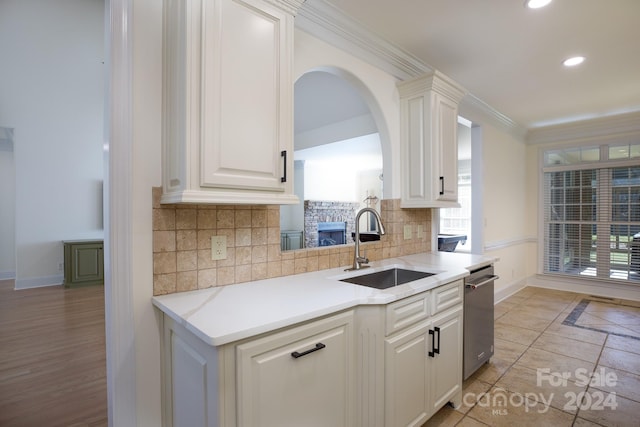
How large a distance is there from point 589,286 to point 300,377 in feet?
18.5

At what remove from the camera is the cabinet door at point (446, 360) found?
1797mm

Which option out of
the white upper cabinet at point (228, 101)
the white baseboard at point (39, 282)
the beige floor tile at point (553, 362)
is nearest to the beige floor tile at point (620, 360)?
the beige floor tile at point (553, 362)

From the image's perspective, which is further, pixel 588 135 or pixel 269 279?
pixel 588 135

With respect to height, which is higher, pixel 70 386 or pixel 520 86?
pixel 520 86

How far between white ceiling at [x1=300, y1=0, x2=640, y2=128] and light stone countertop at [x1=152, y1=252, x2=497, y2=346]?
5.66 ft

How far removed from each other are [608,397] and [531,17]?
270 centimetres

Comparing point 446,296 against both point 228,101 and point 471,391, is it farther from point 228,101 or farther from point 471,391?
point 228,101

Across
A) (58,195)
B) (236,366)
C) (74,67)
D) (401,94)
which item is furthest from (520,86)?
(58,195)

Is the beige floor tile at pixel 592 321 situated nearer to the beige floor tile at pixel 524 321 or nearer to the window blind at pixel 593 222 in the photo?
the beige floor tile at pixel 524 321

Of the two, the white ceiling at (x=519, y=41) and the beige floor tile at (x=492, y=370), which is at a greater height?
the white ceiling at (x=519, y=41)

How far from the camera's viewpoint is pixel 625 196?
4.55m

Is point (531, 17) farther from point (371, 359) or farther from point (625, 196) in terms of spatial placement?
point (625, 196)

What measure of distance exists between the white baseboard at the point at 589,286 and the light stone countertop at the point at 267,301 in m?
4.36

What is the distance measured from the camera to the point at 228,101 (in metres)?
1.31
